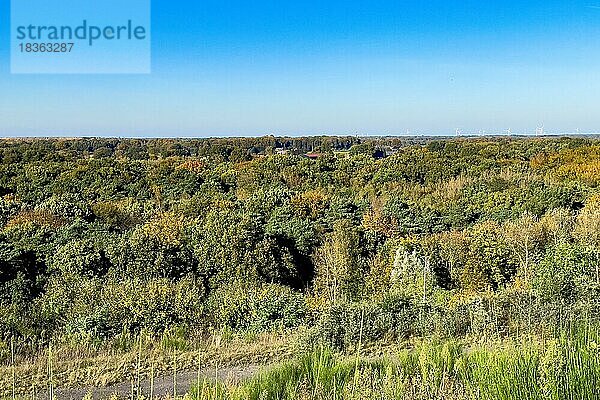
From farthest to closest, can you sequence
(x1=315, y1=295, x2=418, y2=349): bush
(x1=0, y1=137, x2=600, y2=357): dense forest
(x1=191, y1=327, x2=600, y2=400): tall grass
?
(x1=0, y1=137, x2=600, y2=357): dense forest
(x1=315, y1=295, x2=418, y2=349): bush
(x1=191, y1=327, x2=600, y2=400): tall grass

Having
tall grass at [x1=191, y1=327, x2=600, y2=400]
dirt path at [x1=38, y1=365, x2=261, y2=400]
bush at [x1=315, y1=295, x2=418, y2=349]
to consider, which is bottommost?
dirt path at [x1=38, y1=365, x2=261, y2=400]

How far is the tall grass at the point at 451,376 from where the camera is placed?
3299 millimetres

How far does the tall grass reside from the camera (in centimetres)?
330

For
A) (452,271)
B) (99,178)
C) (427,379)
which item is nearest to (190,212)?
(452,271)

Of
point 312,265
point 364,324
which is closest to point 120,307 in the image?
point 364,324

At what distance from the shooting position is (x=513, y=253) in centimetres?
1641

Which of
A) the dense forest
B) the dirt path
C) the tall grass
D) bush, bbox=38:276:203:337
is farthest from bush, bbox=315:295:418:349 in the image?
the tall grass

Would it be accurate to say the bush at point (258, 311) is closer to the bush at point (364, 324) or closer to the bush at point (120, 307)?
the bush at point (120, 307)

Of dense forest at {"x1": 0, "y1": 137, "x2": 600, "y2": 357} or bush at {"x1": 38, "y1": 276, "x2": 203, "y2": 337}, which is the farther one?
bush at {"x1": 38, "y1": 276, "x2": 203, "y2": 337}

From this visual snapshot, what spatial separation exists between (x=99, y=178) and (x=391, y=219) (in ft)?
76.2

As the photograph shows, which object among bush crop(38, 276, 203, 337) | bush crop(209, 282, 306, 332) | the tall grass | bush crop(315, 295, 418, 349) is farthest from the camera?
bush crop(209, 282, 306, 332)

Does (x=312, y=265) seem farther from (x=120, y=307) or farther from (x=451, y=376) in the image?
(x=451, y=376)

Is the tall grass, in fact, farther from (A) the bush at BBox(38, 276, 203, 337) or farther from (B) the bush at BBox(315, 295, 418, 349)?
(A) the bush at BBox(38, 276, 203, 337)

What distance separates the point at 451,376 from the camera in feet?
13.8
